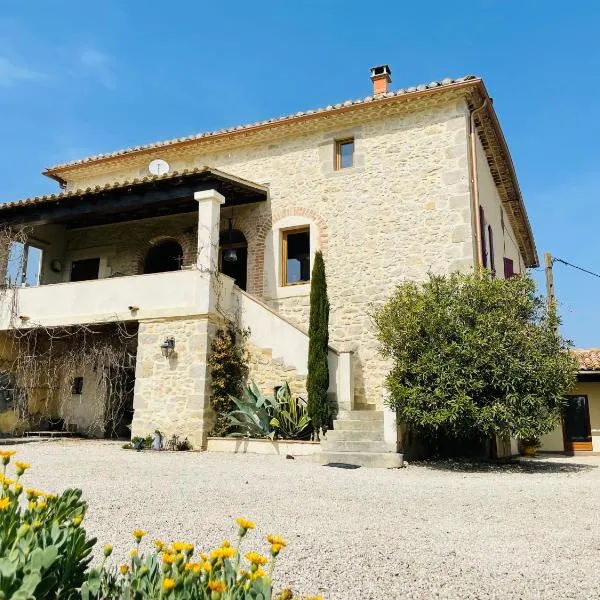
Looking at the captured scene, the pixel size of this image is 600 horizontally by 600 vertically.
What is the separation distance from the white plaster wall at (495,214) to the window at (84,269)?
9551 mm

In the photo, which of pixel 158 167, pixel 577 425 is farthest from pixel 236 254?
pixel 577 425

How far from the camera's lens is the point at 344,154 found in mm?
12492

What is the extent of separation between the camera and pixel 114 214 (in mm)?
13578

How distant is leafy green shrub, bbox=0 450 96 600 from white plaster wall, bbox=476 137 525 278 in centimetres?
1115

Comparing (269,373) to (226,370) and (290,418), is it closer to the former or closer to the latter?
(226,370)

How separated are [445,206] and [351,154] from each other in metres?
2.53

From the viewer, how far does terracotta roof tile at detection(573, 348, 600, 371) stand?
14383 mm

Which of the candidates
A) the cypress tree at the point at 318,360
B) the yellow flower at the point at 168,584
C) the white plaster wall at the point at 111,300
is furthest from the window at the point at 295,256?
the yellow flower at the point at 168,584

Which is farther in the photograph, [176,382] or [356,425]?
[176,382]

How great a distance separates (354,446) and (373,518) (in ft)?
12.5

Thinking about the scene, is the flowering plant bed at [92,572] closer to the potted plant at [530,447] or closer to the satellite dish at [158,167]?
the satellite dish at [158,167]

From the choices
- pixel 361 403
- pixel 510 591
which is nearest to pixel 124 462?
pixel 361 403

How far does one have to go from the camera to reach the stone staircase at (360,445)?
7.96m

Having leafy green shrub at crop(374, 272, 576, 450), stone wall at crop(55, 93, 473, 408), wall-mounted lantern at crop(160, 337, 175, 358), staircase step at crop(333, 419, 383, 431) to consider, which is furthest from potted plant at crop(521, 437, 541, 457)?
wall-mounted lantern at crop(160, 337, 175, 358)
